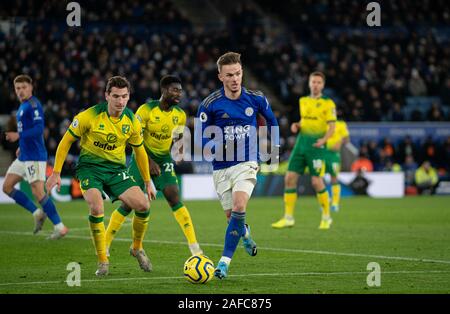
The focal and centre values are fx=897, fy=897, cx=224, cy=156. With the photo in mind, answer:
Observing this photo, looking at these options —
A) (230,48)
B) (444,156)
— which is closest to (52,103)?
(230,48)

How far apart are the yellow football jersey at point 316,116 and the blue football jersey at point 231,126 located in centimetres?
662

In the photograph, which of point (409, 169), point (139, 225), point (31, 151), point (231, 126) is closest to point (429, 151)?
point (409, 169)

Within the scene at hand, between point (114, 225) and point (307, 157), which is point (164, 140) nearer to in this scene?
point (114, 225)

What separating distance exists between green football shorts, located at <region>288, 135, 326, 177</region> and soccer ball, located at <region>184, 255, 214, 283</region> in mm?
7654

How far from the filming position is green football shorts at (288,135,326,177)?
16.7m

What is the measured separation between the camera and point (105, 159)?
10.4 m

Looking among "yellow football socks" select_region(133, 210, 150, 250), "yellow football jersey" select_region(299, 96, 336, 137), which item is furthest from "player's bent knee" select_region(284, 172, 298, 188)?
"yellow football socks" select_region(133, 210, 150, 250)

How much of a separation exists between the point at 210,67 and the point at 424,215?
12796 mm

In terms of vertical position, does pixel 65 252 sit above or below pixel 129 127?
below

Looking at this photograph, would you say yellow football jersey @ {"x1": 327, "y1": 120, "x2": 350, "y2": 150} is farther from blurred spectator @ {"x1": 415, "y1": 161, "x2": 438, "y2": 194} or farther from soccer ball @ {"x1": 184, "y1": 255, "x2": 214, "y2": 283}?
soccer ball @ {"x1": 184, "y1": 255, "x2": 214, "y2": 283}

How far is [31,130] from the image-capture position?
14.6 m

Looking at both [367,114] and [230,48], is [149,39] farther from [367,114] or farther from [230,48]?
[367,114]

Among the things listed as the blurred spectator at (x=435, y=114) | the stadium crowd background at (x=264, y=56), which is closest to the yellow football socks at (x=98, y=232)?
the stadium crowd background at (x=264, y=56)

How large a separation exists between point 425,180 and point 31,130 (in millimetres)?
18783
